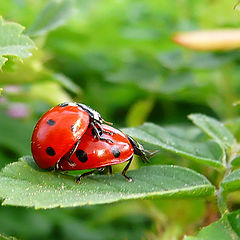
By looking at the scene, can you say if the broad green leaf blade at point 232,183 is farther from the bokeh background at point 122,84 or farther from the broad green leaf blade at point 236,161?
the bokeh background at point 122,84

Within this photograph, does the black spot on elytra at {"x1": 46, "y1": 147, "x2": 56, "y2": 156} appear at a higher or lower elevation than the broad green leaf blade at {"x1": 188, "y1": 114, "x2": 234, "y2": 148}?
lower

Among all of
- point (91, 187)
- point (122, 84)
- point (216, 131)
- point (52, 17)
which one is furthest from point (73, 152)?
point (122, 84)

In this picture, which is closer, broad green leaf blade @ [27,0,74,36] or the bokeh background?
broad green leaf blade @ [27,0,74,36]

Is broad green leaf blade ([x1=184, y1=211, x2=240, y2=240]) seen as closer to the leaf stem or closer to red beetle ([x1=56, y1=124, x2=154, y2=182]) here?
the leaf stem

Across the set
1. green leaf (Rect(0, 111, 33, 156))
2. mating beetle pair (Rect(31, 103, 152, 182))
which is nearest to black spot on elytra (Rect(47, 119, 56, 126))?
mating beetle pair (Rect(31, 103, 152, 182))

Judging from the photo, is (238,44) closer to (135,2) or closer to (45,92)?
(45,92)

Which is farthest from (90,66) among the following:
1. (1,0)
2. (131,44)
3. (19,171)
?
(19,171)
